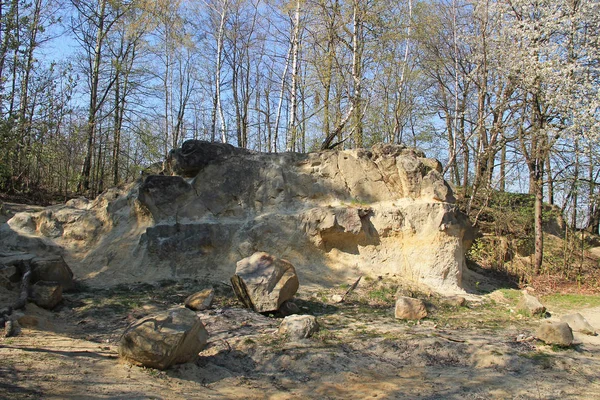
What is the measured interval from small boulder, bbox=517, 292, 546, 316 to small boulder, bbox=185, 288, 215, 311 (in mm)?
5783

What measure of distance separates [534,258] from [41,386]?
13426 millimetres

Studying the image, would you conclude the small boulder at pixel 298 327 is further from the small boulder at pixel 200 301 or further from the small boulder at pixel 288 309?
the small boulder at pixel 200 301

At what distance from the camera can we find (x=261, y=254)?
8.12m

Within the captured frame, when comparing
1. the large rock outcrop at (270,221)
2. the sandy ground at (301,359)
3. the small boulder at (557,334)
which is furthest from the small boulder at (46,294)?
the small boulder at (557,334)

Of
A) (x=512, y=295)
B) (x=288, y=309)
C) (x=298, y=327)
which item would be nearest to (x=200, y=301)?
(x=288, y=309)

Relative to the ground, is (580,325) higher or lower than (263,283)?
lower

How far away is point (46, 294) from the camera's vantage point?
7.75 metres

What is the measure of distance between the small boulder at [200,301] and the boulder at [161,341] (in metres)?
2.11

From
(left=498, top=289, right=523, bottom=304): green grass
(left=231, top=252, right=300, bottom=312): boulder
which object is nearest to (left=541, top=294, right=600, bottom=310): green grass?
(left=498, top=289, right=523, bottom=304): green grass

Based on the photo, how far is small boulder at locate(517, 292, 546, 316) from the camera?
8961mm

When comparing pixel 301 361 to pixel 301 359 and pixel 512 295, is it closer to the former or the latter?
pixel 301 359

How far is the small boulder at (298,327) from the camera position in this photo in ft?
22.4

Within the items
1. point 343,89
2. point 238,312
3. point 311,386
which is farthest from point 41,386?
point 343,89

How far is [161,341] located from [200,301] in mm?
2530
